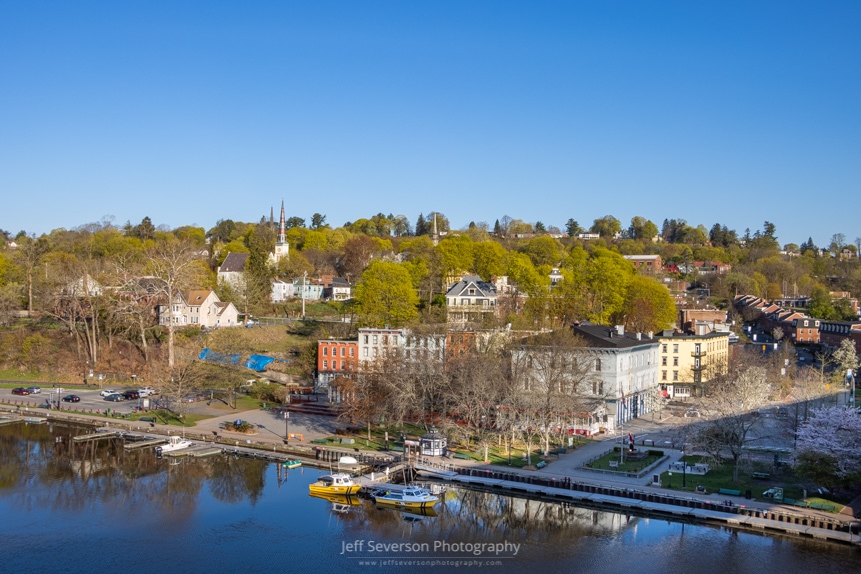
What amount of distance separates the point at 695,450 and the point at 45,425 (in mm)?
38747

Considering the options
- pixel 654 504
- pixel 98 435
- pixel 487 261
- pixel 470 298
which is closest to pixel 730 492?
pixel 654 504

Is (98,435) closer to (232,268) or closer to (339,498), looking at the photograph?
(339,498)

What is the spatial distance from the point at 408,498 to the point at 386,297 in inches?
1495

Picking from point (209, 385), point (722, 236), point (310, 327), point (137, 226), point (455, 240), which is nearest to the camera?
point (209, 385)

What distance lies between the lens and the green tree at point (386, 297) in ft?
223

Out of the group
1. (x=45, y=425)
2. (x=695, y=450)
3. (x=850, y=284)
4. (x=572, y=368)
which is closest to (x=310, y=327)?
(x=45, y=425)

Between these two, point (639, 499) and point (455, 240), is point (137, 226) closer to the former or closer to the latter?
point (455, 240)

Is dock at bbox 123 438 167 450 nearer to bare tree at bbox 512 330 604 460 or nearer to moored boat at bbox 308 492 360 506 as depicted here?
moored boat at bbox 308 492 360 506

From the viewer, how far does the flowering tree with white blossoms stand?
30.6m

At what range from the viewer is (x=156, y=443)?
144 feet

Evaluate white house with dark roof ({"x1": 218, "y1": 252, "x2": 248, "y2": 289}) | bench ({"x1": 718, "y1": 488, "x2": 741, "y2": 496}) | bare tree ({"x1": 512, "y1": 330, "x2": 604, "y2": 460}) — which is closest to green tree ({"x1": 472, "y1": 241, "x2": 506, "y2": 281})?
white house with dark roof ({"x1": 218, "y1": 252, "x2": 248, "y2": 289})

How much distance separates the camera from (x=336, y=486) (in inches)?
1336

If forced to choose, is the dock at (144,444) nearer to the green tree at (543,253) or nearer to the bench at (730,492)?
the bench at (730,492)

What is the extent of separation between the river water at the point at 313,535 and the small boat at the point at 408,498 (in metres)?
0.46
